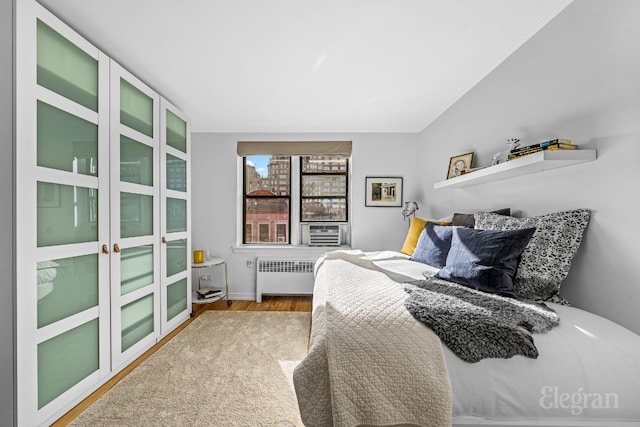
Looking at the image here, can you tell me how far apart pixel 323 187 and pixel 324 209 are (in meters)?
0.31

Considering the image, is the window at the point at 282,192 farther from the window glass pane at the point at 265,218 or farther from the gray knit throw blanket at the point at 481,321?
the gray knit throw blanket at the point at 481,321

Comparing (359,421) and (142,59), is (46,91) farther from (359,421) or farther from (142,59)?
(359,421)

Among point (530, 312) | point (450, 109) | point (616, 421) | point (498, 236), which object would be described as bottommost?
point (616, 421)

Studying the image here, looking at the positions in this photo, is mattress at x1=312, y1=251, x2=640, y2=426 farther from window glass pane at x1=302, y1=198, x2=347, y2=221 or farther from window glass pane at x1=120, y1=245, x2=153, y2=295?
window glass pane at x1=302, y1=198, x2=347, y2=221

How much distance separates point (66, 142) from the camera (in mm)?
1674

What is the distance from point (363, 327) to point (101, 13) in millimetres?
2174


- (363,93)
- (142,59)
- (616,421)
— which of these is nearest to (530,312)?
(616,421)

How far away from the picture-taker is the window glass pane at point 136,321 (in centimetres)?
218

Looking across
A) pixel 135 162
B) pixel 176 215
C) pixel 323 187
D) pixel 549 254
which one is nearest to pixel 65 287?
pixel 135 162

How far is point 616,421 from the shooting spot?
0.93 meters

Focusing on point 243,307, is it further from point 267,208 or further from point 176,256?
point 267,208

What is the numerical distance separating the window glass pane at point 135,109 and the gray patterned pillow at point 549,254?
9.06ft

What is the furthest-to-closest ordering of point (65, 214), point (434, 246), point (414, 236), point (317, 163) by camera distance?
point (317, 163)
point (414, 236)
point (434, 246)
point (65, 214)

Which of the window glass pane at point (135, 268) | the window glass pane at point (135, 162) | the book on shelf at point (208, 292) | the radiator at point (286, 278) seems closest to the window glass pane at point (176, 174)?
the window glass pane at point (135, 162)
